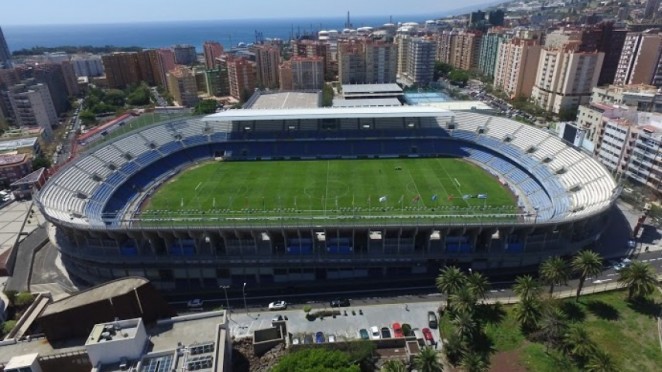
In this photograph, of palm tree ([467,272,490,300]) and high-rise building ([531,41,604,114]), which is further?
high-rise building ([531,41,604,114])

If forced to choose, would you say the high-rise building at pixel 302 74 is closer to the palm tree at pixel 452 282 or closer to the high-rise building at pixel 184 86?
the high-rise building at pixel 184 86

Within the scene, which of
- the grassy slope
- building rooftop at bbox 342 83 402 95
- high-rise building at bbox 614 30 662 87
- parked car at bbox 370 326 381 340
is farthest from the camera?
building rooftop at bbox 342 83 402 95

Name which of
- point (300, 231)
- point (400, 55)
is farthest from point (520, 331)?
point (400, 55)

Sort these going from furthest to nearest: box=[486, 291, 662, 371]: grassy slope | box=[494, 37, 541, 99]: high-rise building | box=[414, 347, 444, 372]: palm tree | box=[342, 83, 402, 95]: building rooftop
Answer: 1. box=[342, 83, 402, 95]: building rooftop
2. box=[494, 37, 541, 99]: high-rise building
3. box=[486, 291, 662, 371]: grassy slope
4. box=[414, 347, 444, 372]: palm tree

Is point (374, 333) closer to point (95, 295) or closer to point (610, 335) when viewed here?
point (610, 335)

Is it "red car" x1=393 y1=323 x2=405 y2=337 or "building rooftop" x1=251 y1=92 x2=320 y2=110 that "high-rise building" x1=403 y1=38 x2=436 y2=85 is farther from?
"red car" x1=393 y1=323 x2=405 y2=337

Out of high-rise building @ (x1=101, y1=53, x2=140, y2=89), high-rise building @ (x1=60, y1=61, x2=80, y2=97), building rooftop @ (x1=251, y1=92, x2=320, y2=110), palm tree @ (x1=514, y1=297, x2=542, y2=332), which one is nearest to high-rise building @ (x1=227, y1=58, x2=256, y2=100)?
building rooftop @ (x1=251, y1=92, x2=320, y2=110)

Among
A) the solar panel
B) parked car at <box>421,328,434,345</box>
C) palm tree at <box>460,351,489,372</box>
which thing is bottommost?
parked car at <box>421,328,434,345</box>

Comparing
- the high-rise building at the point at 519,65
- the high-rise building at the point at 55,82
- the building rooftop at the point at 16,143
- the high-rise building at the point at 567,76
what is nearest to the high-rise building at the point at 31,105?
the high-rise building at the point at 55,82
